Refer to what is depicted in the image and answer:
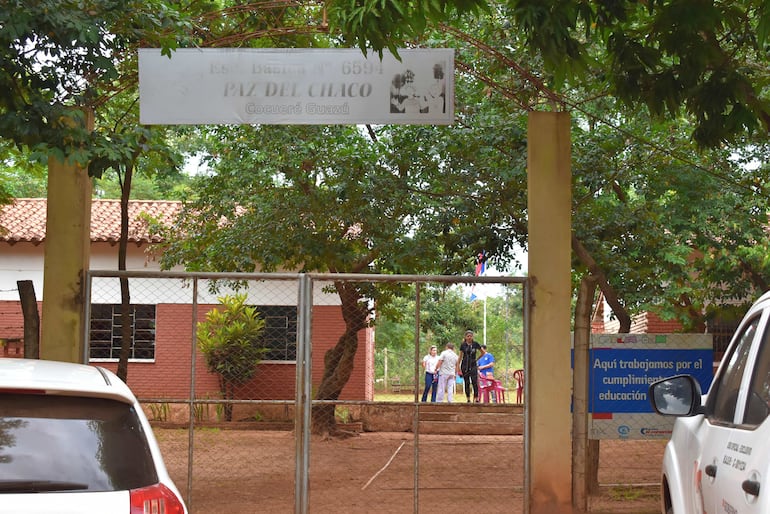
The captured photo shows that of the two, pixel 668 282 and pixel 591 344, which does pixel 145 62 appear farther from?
pixel 668 282

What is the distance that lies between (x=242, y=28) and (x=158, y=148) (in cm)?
308

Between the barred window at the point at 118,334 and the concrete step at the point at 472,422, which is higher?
the barred window at the point at 118,334

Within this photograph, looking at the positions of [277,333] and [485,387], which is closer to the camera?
[485,387]

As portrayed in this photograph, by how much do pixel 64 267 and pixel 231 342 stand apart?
942 centimetres

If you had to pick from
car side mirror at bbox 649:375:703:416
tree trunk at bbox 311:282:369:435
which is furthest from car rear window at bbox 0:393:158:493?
tree trunk at bbox 311:282:369:435

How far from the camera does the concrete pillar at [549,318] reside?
31.3 feet

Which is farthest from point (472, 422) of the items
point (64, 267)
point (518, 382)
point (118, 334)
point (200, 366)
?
point (118, 334)

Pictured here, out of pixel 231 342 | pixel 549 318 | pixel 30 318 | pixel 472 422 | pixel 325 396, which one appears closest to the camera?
pixel 30 318

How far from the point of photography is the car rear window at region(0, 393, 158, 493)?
3.93m

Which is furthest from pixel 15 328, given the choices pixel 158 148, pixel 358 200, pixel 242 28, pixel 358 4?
pixel 358 4

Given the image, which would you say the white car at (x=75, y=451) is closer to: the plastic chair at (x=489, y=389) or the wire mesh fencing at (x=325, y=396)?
the wire mesh fencing at (x=325, y=396)

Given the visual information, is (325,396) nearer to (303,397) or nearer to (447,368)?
(447,368)

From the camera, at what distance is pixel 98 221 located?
2358 cm

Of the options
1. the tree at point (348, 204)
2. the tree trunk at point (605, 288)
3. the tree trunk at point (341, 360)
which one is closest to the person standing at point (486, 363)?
the tree trunk at point (605, 288)
